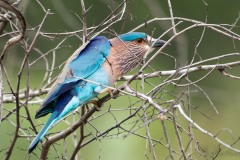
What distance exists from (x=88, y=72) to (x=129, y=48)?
320 millimetres

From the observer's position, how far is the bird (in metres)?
4.01

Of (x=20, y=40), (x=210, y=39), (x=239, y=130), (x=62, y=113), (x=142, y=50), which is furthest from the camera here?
(x=210, y=39)

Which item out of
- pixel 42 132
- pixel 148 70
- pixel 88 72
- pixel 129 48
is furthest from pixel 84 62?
pixel 148 70

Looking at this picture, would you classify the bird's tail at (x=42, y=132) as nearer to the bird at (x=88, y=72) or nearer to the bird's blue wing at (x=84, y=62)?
the bird at (x=88, y=72)

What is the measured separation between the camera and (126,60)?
450 cm

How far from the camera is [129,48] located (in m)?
4.58

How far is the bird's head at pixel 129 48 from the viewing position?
4477mm

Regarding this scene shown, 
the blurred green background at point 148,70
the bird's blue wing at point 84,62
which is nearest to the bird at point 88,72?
the bird's blue wing at point 84,62

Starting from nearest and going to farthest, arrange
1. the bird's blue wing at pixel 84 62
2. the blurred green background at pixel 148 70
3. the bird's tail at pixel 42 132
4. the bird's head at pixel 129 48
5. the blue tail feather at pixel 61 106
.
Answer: the bird's tail at pixel 42 132, the blue tail feather at pixel 61 106, the bird's blue wing at pixel 84 62, the bird's head at pixel 129 48, the blurred green background at pixel 148 70

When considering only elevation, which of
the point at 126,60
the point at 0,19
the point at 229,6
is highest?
the point at 229,6

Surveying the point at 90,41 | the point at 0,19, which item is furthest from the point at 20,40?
the point at 90,41

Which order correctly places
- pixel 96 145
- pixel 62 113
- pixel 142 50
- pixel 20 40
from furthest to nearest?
pixel 96 145 → pixel 142 50 → pixel 62 113 → pixel 20 40

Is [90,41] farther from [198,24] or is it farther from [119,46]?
[198,24]

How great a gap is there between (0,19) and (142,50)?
47.5 inches
